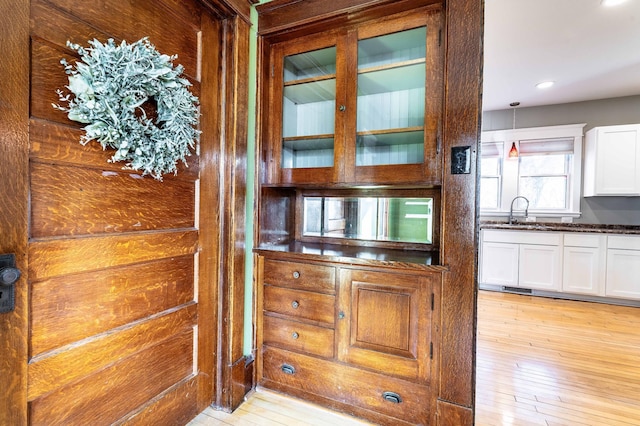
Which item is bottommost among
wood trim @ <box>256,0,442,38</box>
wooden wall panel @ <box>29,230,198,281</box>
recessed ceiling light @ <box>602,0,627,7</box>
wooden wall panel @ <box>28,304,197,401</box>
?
wooden wall panel @ <box>28,304,197,401</box>

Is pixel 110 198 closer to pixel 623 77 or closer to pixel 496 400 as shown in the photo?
pixel 496 400

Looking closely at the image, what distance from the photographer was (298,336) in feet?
5.84

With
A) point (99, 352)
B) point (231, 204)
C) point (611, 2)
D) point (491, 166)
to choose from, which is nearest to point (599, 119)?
point (491, 166)

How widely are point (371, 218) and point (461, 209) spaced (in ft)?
2.55

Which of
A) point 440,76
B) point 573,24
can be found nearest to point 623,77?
point 573,24

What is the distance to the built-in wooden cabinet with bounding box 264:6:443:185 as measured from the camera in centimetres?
157

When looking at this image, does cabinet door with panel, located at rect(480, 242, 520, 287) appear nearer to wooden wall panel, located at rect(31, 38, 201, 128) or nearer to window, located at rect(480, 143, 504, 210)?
window, located at rect(480, 143, 504, 210)

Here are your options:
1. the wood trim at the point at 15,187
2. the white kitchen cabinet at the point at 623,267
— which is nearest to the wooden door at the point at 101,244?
the wood trim at the point at 15,187

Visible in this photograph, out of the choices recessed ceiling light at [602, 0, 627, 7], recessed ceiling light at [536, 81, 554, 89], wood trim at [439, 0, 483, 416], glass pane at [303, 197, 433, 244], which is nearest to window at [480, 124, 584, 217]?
recessed ceiling light at [536, 81, 554, 89]

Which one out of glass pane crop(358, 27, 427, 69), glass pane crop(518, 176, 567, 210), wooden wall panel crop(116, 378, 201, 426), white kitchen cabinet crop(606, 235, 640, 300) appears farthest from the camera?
glass pane crop(518, 176, 567, 210)

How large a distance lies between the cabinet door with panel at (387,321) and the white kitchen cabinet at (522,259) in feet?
10.9

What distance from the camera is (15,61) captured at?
91 centimetres

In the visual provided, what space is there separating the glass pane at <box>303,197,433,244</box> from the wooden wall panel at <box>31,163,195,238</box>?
100 cm

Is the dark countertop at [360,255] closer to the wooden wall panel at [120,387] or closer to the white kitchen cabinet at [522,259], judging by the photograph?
the wooden wall panel at [120,387]
